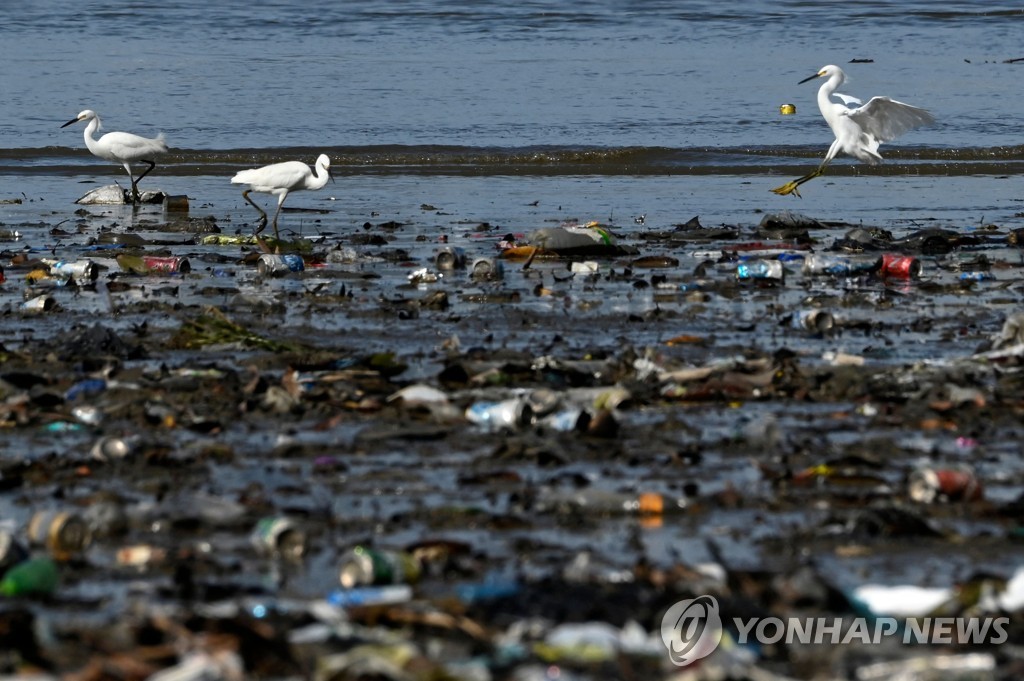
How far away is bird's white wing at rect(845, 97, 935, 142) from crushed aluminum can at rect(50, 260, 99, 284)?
6.04 meters

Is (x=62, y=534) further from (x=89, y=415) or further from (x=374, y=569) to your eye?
(x=89, y=415)

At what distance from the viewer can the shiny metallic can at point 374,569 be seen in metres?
3.44

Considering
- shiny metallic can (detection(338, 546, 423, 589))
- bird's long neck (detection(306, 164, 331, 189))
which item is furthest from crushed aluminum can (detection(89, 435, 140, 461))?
bird's long neck (detection(306, 164, 331, 189))

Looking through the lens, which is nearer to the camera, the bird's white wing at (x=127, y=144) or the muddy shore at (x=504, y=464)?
the muddy shore at (x=504, y=464)

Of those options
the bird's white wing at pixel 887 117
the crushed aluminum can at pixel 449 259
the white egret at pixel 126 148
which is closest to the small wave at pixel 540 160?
the white egret at pixel 126 148

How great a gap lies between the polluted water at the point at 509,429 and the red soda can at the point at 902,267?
20mm

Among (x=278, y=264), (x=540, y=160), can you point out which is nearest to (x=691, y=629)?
(x=278, y=264)

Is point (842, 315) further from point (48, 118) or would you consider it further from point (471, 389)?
point (48, 118)

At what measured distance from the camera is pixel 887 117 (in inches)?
472

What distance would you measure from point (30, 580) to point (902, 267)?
19.4 ft

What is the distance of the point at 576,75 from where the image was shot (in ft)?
72.3

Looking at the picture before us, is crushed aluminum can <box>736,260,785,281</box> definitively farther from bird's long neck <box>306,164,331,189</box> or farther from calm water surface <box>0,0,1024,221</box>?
bird's long neck <box>306,164,331,189</box>

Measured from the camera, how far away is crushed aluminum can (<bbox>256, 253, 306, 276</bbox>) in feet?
28.2

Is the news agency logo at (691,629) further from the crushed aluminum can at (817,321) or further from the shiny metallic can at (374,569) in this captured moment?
the crushed aluminum can at (817,321)
